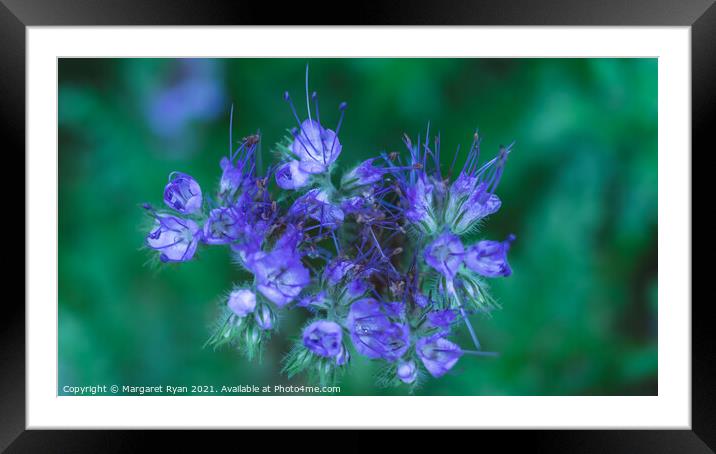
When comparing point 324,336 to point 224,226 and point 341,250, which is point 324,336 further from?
point 224,226

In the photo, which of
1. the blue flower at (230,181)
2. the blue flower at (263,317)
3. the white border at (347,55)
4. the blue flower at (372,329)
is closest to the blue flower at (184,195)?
the blue flower at (230,181)

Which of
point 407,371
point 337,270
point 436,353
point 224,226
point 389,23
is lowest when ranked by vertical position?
point 407,371

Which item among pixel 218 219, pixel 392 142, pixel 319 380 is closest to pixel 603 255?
pixel 392 142

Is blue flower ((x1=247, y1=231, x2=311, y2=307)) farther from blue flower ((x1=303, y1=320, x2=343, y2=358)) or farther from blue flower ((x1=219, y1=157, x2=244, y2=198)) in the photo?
blue flower ((x1=219, y1=157, x2=244, y2=198))

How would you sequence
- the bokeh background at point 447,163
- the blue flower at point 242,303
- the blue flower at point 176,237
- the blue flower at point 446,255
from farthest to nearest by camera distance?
the bokeh background at point 447,163
the blue flower at point 176,237
the blue flower at point 446,255
the blue flower at point 242,303

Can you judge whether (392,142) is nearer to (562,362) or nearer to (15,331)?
(562,362)

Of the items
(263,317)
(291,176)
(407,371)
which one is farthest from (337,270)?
(407,371)

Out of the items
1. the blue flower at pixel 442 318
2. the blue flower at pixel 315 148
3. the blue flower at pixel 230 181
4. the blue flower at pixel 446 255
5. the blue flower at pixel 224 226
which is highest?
the blue flower at pixel 315 148

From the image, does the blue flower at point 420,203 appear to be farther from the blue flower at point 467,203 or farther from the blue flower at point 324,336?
the blue flower at point 324,336
